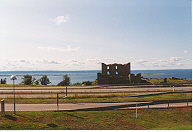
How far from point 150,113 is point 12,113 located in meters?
9.43

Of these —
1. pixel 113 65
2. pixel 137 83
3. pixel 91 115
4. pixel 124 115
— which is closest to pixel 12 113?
pixel 91 115

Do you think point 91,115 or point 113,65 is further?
point 113,65

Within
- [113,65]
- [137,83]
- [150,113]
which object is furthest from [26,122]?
[113,65]

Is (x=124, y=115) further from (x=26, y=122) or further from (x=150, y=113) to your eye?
(x=26, y=122)

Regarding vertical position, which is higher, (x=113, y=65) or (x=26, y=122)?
(x=113, y=65)

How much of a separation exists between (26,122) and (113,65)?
24625 mm

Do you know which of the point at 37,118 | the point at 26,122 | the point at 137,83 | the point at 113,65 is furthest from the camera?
the point at 113,65

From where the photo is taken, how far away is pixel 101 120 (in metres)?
8.48

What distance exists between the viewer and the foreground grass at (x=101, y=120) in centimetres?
778

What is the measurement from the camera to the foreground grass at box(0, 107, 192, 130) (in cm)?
778

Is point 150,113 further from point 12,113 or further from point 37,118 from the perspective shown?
point 12,113

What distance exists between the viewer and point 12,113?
9.28 meters

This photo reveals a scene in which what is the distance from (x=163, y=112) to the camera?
968cm

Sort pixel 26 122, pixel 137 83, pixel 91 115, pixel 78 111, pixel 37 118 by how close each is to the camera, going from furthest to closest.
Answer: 1. pixel 137 83
2. pixel 78 111
3. pixel 91 115
4. pixel 37 118
5. pixel 26 122
